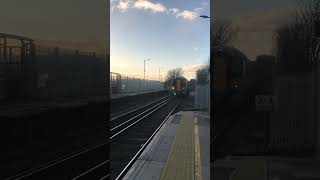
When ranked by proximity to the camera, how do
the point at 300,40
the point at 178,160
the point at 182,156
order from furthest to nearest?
the point at 182,156
the point at 178,160
the point at 300,40

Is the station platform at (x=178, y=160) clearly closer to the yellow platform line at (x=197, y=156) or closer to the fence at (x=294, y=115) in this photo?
the yellow platform line at (x=197, y=156)

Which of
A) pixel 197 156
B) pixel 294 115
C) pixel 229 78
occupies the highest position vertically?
pixel 229 78

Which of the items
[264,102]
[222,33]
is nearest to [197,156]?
[264,102]

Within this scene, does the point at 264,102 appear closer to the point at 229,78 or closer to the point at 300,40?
the point at 229,78

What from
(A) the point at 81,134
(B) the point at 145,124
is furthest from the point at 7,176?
(B) the point at 145,124

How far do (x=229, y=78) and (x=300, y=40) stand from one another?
36 cm

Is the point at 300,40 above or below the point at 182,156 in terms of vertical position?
above

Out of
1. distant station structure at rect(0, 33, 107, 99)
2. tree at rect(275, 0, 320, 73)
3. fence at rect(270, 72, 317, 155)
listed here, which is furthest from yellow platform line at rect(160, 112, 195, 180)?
tree at rect(275, 0, 320, 73)

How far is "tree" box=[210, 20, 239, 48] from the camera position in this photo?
6.84ft

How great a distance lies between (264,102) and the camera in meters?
2.14

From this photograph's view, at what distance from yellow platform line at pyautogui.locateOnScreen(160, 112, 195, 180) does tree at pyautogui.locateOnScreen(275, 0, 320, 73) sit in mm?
2426

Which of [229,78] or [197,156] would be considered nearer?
[229,78]

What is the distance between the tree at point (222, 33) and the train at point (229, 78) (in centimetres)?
3

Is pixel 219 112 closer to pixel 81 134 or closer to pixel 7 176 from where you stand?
pixel 81 134
